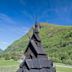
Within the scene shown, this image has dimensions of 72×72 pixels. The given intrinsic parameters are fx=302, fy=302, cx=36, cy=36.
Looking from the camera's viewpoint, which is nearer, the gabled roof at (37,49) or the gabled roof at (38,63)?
the gabled roof at (38,63)

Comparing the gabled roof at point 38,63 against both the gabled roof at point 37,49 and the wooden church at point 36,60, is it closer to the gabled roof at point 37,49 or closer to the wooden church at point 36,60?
the wooden church at point 36,60

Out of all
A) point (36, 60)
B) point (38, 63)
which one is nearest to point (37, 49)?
point (36, 60)

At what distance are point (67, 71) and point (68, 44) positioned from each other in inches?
3122

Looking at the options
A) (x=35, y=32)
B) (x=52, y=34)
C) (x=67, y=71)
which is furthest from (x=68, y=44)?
(x=35, y=32)

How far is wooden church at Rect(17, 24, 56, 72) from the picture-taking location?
107 feet

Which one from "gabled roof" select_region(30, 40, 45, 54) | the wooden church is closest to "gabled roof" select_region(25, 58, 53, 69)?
the wooden church

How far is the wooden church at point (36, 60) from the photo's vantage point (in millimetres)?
32562

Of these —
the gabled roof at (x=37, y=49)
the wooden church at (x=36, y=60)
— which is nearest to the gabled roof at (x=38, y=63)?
the wooden church at (x=36, y=60)

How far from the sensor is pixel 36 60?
32.8 metres

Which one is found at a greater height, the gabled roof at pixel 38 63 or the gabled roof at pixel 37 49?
the gabled roof at pixel 37 49

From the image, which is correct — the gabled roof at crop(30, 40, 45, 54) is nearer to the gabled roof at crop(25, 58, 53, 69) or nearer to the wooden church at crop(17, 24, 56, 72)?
the wooden church at crop(17, 24, 56, 72)

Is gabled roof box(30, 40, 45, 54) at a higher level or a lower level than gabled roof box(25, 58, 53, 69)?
higher

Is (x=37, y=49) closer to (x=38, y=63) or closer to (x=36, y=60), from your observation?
(x=36, y=60)

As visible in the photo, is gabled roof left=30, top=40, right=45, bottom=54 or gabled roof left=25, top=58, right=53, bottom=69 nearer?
gabled roof left=25, top=58, right=53, bottom=69
